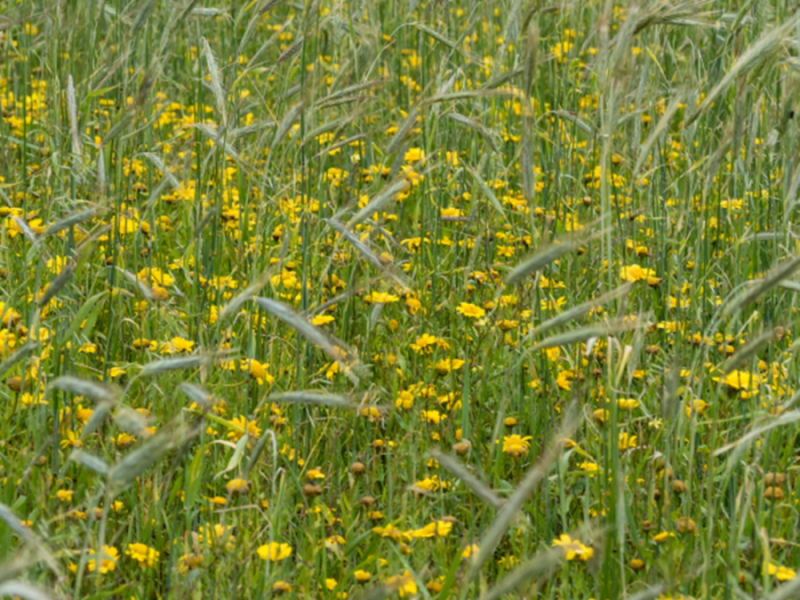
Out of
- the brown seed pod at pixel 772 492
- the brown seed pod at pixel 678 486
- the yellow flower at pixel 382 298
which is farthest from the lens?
the yellow flower at pixel 382 298

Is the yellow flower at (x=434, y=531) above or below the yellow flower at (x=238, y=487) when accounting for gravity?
below

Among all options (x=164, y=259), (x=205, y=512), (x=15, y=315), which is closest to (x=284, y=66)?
(x=164, y=259)

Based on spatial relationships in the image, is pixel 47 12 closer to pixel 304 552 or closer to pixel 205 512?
pixel 205 512

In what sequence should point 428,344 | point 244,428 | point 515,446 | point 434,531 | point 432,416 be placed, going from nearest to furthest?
1. point 434,531
2. point 244,428
3. point 515,446
4. point 432,416
5. point 428,344

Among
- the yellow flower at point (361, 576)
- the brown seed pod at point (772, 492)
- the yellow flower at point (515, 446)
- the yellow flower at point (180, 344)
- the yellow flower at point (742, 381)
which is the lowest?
the yellow flower at point (361, 576)

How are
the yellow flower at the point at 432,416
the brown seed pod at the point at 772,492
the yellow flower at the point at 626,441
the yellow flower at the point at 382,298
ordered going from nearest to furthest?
the brown seed pod at the point at 772,492, the yellow flower at the point at 626,441, the yellow flower at the point at 432,416, the yellow flower at the point at 382,298

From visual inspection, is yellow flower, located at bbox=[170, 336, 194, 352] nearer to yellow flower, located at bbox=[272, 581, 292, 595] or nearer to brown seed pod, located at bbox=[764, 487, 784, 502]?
yellow flower, located at bbox=[272, 581, 292, 595]

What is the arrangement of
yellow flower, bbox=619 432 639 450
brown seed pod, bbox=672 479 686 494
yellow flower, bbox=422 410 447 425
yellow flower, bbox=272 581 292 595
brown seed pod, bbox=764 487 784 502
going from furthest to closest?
yellow flower, bbox=422 410 447 425, yellow flower, bbox=619 432 639 450, brown seed pod, bbox=672 479 686 494, brown seed pod, bbox=764 487 784 502, yellow flower, bbox=272 581 292 595

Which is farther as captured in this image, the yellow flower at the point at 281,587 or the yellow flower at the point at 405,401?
the yellow flower at the point at 405,401

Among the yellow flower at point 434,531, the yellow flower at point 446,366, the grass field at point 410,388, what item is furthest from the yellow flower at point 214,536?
the yellow flower at point 446,366

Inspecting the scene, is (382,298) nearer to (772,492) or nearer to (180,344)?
(180,344)

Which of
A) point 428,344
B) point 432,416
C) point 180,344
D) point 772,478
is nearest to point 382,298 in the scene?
point 428,344

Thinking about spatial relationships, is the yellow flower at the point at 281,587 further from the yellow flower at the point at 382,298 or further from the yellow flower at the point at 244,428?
the yellow flower at the point at 382,298

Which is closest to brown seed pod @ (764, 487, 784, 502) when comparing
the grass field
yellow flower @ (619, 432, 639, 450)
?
the grass field
